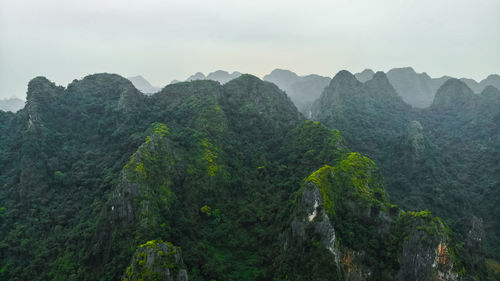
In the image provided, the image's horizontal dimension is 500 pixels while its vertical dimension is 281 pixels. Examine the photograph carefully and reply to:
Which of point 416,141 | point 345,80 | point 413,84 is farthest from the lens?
point 413,84

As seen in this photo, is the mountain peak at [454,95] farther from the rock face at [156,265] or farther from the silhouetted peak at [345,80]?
the rock face at [156,265]

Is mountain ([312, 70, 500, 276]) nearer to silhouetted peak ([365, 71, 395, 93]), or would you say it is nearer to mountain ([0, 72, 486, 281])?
silhouetted peak ([365, 71, 395, 93])

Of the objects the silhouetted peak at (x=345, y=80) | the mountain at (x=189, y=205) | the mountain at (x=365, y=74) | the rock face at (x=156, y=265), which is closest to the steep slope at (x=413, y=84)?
the mountain at (x=365, y=74)

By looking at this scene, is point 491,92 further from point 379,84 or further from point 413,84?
point 413,84

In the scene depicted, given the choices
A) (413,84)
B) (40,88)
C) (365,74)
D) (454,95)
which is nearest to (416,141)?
(454,95)

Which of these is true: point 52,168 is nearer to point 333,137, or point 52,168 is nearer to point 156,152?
point 156,152

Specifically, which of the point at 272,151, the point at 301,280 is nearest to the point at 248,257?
the point at 301,280
